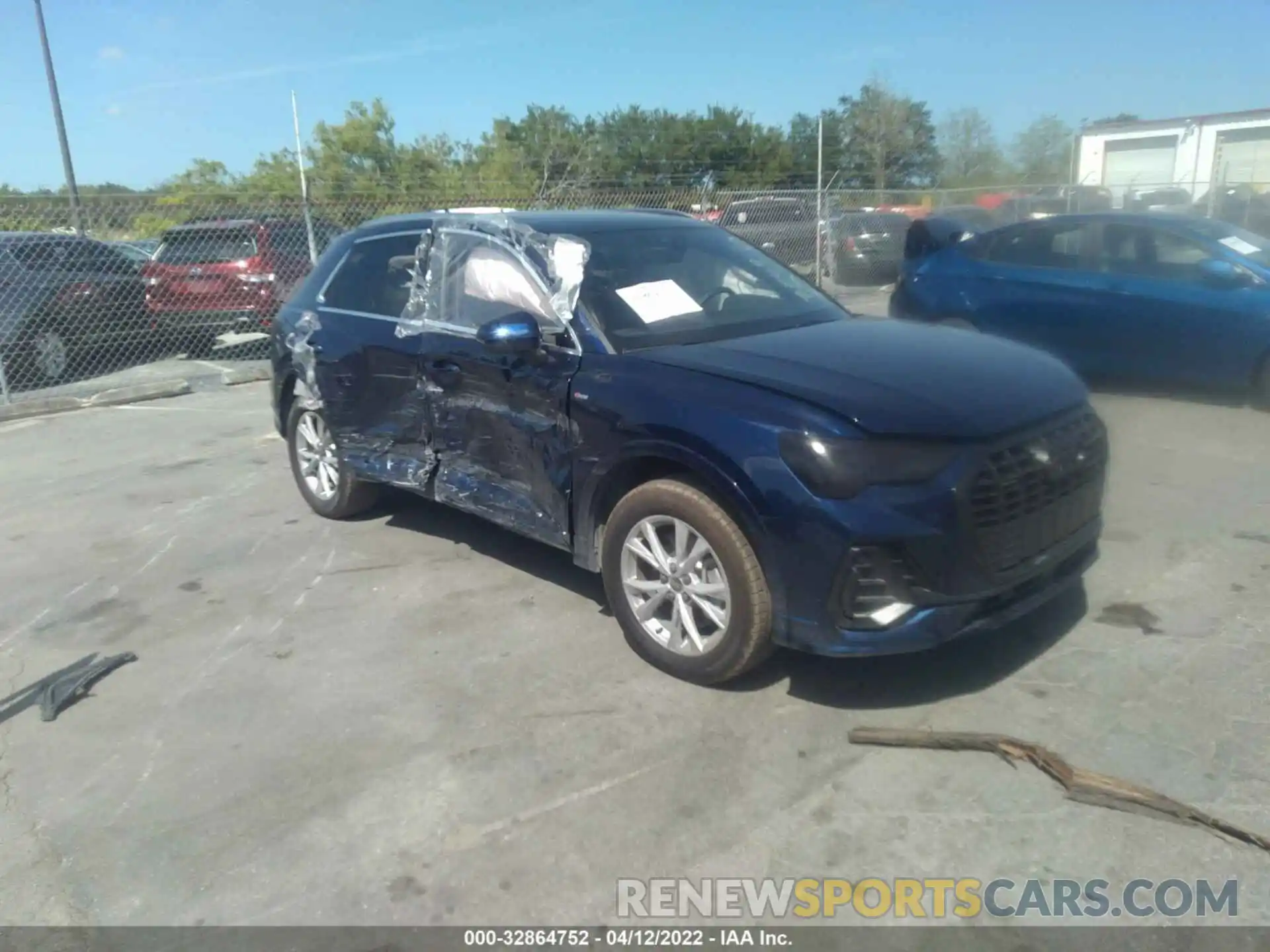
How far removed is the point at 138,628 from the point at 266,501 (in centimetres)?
204

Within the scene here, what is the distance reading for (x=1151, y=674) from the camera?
12.4 ft

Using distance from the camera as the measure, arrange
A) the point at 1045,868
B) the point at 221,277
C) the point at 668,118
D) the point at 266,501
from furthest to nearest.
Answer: the point at 668,118
the point at 221,277
the point at 266,501
the point at 1045,868

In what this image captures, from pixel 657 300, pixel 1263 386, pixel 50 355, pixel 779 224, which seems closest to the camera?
pixel 657 300

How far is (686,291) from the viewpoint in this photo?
4602 millimetres

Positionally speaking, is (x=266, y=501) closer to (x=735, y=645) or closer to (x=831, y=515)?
(x=735, y=645)

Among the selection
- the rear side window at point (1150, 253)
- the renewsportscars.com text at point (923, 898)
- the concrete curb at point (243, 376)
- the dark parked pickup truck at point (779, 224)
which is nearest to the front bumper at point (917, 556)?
the renewsportscars.com text at point (923, 898)

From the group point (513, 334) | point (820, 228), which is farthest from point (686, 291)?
point (820, 228)

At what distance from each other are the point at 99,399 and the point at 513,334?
812 cm

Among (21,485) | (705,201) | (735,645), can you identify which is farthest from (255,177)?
(735,645)

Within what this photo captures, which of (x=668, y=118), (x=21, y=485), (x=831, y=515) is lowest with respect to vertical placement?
(x=21, y=485)

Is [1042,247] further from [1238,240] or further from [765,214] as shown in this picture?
[765,214]

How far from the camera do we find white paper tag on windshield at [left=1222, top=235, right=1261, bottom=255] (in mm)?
7621

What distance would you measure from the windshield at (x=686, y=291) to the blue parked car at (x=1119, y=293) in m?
3.86

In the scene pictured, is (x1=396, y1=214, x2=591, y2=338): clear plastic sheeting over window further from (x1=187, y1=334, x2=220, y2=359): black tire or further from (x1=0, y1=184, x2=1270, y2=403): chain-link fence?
(x1=187, y1=334, x2=220, y2=359): black tire
